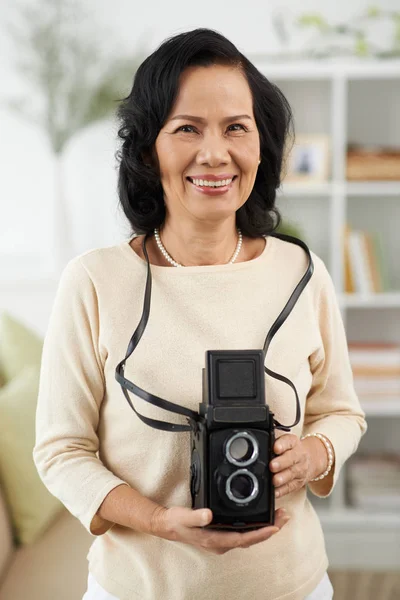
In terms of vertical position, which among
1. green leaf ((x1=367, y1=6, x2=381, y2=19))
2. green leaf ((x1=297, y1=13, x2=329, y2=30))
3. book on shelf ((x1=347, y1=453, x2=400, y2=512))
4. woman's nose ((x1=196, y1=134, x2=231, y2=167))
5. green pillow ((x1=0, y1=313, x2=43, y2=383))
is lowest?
book on shelf ((x1=347, y1=453, x2=400, y2=512))

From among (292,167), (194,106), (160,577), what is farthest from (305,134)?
(160,577)

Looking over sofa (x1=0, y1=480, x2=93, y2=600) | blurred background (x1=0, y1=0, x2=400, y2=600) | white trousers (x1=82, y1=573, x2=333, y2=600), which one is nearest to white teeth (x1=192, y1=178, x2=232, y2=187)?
white trousers (x1=82, y1=573, x2=333, y2=600)

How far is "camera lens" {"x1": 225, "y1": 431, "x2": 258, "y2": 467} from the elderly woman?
74mm

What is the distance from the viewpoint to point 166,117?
3.98ft

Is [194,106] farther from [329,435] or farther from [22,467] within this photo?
[22,467]

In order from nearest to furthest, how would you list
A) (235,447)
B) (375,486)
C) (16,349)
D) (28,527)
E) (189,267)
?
(235,447), (189,267), (28,527), (16,349), (375,486)

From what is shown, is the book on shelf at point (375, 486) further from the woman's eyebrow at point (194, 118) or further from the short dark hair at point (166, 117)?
the woman's eyebrow at point (194, 118)

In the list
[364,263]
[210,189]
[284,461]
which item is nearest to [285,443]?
[284,461]

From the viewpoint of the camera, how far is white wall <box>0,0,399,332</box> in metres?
3.44

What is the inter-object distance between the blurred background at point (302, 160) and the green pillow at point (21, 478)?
1.05m

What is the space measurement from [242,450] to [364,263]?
2.24 meters

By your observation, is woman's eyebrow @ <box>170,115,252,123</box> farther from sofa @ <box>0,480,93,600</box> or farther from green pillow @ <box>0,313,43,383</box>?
green pillow @ <box>0,313,43,383</box>

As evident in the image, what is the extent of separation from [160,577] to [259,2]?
111 inches

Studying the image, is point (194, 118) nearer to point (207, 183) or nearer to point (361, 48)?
point (207, 183)
